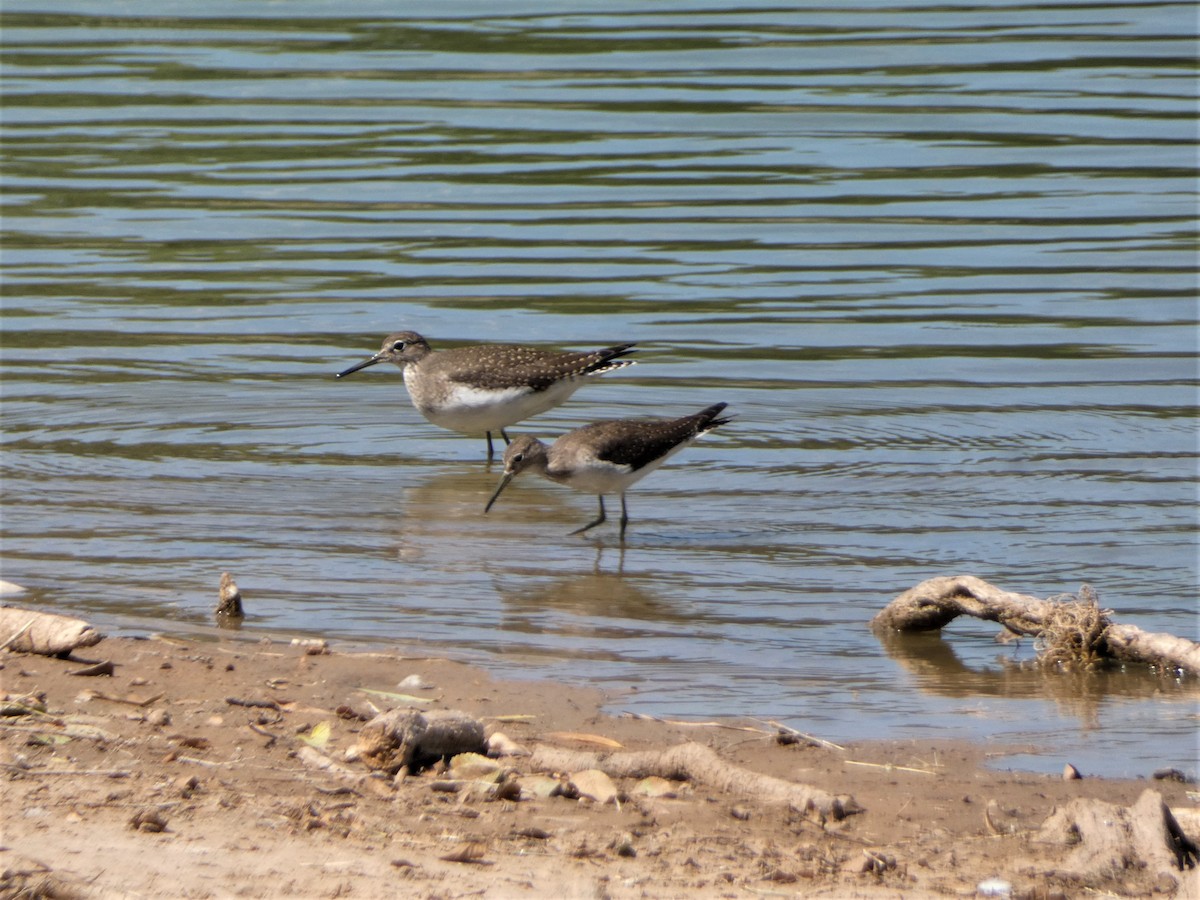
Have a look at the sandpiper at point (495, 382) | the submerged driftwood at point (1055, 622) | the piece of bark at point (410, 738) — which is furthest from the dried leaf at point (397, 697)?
the sandpiper at point (495, 382)

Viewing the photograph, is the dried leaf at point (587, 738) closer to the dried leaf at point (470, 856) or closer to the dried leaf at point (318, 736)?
the dried leaf at point (318, 736)

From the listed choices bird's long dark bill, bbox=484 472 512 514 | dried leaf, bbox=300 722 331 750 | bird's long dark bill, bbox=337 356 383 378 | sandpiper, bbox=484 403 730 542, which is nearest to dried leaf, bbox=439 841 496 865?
dried leaf, bbox=300 722 331 750

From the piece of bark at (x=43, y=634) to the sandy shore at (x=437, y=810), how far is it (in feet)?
0.15

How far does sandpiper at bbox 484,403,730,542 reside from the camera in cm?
961

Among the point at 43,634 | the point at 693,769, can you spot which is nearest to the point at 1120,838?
the point at 693,769

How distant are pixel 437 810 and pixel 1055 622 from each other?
291 cm

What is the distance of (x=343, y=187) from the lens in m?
17.2

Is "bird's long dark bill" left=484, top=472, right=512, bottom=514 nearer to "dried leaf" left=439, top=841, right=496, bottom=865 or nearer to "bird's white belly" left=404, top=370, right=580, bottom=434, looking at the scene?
"bird's white belly" left=404, top=370, right=580, bottom=434

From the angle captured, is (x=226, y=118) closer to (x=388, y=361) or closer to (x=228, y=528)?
(x=388, y=361)

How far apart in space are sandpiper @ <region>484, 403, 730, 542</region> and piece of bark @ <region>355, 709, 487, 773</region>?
3.90 meters

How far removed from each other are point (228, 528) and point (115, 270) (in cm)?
625

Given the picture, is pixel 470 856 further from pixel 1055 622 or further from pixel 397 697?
pixel 1055 622

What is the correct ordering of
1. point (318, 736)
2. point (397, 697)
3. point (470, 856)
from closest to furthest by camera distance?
point (470, 856) → point (318, 736) → point (397, 697)

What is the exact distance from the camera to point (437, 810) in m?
5.09
